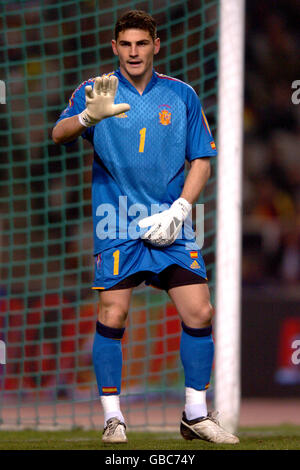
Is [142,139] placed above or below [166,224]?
above

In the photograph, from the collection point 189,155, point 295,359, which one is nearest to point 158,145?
point 189,155

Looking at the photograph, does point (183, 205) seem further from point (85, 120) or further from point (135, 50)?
point (135, 50)

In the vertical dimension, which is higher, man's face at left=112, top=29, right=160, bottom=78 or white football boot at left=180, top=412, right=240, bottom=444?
man's face at left=112, top=29, right=160, bottom=78

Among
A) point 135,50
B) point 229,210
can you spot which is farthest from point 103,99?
point 229,210

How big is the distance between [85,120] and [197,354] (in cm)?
100

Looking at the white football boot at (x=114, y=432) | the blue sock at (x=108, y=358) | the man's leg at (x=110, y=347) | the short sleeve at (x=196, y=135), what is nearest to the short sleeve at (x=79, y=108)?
the short sleeve at (x=196, y=135)

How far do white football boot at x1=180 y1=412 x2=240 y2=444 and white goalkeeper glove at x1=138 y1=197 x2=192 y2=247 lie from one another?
2.30 feet

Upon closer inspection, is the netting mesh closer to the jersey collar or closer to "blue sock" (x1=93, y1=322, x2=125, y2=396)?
the jersey collar

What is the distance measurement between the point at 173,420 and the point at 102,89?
3774 mm

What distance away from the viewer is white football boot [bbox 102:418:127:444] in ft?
11.6

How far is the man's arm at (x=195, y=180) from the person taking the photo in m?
3.68

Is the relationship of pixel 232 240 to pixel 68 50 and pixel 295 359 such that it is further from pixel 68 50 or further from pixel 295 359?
pixel 68 50

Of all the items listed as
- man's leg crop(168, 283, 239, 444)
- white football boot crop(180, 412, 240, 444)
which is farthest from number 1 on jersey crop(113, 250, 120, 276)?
white football boot crop(180, 412, 240, 444)

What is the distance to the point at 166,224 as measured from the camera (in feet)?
11.7
